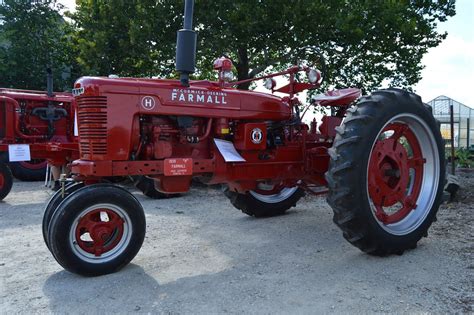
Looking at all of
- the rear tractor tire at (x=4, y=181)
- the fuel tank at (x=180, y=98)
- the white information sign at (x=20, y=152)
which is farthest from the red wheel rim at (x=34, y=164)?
the fuel tank at (x=180, y=98)

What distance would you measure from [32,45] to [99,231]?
1312 centimetres

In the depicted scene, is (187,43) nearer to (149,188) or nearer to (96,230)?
(96,230)

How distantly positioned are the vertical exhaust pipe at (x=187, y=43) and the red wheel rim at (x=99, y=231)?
138 centimetres

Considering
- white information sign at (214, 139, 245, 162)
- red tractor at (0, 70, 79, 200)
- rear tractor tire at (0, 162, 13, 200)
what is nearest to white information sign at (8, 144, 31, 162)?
red tractor at (0, 70, 79, 200)

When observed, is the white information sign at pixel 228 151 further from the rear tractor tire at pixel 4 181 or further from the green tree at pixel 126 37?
the green tree at pixel 126 37

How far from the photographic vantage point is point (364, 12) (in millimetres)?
11141

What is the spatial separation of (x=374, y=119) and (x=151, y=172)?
2.06 metres

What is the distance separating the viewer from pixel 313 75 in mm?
4719

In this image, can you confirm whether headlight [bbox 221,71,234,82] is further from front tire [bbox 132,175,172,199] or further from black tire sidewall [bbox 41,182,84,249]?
front tire [bbox 132,175,172,199]

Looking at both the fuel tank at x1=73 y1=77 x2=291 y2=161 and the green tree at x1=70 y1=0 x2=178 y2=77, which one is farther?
the green tree at x1=70 y1=0 x2=178 y2=77

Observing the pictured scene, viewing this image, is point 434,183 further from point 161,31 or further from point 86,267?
point 161,31

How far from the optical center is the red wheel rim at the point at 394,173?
167 inches

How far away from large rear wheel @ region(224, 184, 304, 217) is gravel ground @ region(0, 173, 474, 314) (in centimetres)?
20

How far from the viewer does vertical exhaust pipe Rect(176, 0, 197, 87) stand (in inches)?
146
